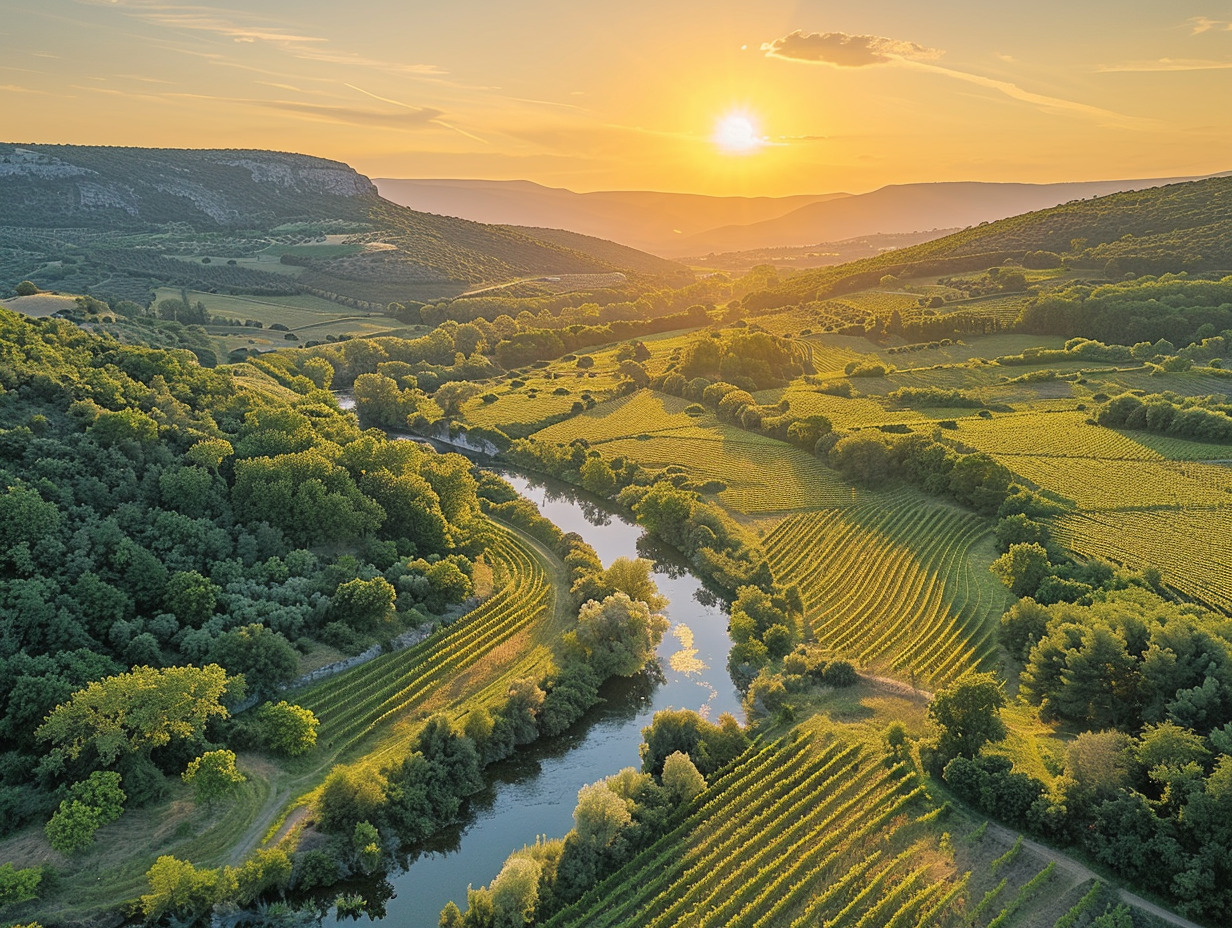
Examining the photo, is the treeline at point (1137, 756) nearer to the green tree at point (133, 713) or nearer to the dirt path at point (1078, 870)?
the dirt path at point (1078, 870)

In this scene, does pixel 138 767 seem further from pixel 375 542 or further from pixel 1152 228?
pixel 1152 228

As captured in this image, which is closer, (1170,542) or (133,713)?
(133,713)

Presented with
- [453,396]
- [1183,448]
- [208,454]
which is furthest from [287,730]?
[1183,448]

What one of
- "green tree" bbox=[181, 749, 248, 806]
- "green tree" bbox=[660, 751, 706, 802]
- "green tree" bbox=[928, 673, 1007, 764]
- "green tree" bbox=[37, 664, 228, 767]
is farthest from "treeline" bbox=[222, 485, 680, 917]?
"green tree" bbox=[928, 673, 1007, 764]

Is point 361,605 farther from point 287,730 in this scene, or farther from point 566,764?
point 566,764

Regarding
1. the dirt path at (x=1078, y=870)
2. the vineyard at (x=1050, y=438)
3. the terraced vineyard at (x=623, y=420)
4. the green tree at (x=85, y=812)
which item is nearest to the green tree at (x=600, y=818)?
the dirt path at (x=1078, y=870)

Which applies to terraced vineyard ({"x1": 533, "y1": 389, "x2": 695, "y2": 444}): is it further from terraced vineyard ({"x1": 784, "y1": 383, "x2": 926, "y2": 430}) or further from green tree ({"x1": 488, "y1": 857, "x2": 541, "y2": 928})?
green tree ({"x1": 488, "y1": 857, "x2": 541, "y2": 928})
